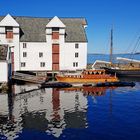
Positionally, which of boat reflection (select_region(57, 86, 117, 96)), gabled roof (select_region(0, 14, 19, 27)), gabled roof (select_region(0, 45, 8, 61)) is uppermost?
gabled roof (select_region(0, 14, 19, 27))

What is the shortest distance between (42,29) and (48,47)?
629 cm

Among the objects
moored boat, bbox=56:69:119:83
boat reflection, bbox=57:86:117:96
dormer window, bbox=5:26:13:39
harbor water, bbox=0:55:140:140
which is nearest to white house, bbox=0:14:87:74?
dormer window, bbox=5:26:13:39

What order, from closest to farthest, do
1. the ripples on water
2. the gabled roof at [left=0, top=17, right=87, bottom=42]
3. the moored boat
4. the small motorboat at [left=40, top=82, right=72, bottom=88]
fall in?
the ripples on water, the small motorboat at [left=40, top=82, right=72, bottom=88], the moored boat, the gabled roof at [left=0, top=17, right=87, bottom=42]

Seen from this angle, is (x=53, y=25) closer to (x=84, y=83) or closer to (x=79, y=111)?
(x=84, y=83)

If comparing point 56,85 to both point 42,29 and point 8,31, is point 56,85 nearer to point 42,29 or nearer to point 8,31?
point 8,31

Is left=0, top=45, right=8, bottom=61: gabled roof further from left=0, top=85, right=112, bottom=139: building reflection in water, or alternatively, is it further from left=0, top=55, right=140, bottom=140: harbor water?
left=0, top=55, right=140, bottom=140: harbor water

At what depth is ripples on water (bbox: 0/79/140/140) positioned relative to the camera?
28734 mm

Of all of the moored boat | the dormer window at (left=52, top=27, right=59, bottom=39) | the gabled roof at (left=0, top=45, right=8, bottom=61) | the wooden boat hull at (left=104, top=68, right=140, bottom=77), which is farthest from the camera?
the wooden boat hull at (left=104, top=68, right=140, bottom=77)

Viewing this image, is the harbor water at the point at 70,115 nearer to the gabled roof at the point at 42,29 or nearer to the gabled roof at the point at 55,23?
the gabled roof at the point at 42,29

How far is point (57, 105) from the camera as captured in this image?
140 ft

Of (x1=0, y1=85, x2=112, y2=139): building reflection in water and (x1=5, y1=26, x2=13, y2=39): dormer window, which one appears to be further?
(x1=5, y1=26, x2=13, y2=39): dormer window

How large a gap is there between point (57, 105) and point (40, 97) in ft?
26.0

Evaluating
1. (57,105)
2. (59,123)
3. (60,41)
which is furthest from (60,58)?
(59,123)

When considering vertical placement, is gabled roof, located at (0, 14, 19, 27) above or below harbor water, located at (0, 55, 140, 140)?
above
